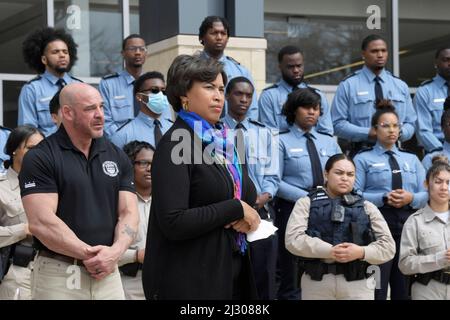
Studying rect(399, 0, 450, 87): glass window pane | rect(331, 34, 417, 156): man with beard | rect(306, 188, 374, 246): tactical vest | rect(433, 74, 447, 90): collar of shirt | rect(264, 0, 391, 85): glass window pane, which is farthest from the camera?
rect(399, 0, 450, 87): glass window pane

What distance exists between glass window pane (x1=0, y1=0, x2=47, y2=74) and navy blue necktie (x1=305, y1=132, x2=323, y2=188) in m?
4.79

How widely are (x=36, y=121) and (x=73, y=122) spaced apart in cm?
315

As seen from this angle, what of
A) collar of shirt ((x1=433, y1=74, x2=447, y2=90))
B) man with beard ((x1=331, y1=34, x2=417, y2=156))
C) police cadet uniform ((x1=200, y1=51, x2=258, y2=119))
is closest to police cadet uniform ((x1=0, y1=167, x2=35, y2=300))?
police cadet uniform ((x1=200, y1=51, x2=258, y2=119))

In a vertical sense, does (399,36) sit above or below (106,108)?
above

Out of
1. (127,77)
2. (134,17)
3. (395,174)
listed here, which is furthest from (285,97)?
(134,17)

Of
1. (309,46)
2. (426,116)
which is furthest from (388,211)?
(309,46)

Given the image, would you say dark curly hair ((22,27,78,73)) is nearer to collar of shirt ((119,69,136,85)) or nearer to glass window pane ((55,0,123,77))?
collar of shirt ((119,69,136,85))

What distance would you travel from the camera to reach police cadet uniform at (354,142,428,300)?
851 cm

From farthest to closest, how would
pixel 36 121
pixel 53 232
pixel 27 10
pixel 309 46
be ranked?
pixel 309 46, pixel 27 10, pixel 36 121, pixel 53 232

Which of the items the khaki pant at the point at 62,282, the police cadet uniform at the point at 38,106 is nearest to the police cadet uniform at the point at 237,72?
the police cadet uniform at the point at 38,106

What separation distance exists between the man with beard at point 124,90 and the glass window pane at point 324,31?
425cm

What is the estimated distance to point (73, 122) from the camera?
17.3ft

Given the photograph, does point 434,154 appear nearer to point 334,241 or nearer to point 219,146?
point 334,241

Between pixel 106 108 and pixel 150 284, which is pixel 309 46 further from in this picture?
pixel 150 284
